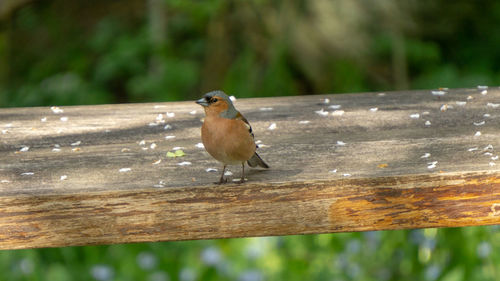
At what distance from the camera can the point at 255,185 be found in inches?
63.4

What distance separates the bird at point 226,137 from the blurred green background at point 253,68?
158 cm

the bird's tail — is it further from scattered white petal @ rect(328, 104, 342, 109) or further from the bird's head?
scattered white petal @ rect(328, 104, 342, 109)

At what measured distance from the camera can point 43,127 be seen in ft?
7.84

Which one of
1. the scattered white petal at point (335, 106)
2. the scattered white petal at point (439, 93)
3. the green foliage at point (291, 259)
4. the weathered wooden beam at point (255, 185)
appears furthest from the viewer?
the green foliage at point (291, 259)

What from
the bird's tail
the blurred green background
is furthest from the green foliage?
the bird's tail

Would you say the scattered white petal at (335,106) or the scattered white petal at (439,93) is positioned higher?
the scattered white petal at (439,93)

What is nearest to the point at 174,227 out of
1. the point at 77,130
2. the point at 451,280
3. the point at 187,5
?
the point at 77,130

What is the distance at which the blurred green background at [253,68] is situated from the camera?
337 centimetres

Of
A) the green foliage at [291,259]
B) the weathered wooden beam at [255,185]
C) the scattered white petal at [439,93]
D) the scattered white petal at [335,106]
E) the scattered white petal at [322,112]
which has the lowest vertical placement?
the green foliage at [291,259]

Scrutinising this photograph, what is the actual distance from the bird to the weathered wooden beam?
5cm

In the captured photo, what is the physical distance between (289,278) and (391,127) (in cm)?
124

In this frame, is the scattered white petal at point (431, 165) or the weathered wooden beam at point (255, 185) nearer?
the weathered wooden beam at point (255, 185)

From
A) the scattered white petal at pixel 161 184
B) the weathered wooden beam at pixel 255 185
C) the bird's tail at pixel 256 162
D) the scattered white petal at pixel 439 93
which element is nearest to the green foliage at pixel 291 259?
the scattered white petal at pixel 439 93

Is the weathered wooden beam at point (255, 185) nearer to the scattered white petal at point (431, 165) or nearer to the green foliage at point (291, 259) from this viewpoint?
the scattered white petal at point (431, 165)
